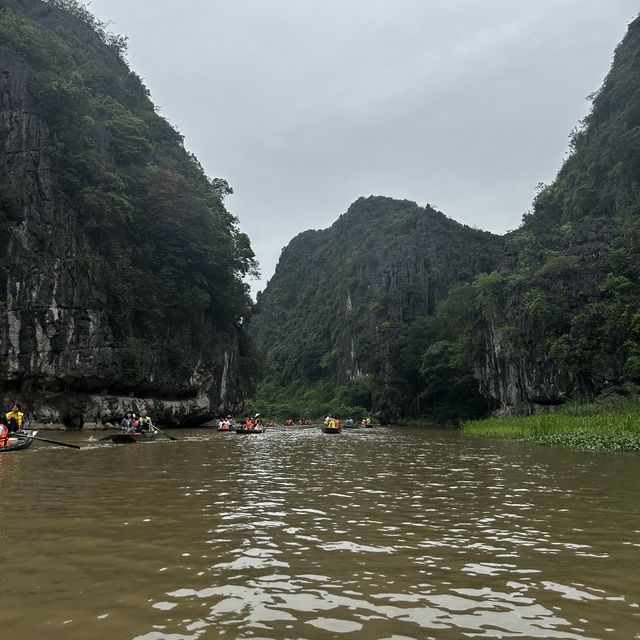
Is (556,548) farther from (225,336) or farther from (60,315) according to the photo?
(225,336)

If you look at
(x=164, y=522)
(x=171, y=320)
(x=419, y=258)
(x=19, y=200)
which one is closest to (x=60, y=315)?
(x=19, y=200)

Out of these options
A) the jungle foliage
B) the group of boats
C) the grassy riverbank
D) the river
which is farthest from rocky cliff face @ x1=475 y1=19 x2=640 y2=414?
the river

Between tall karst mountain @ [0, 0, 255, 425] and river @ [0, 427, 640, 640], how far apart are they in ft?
67.5

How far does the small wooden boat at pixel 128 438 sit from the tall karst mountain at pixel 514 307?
21.3m

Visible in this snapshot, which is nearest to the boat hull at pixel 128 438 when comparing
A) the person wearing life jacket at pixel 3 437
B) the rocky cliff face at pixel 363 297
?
the person wearing life jacket at pixel 3 437

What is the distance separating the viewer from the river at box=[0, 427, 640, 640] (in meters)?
3.36

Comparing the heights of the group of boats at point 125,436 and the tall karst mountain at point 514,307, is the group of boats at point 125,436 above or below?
below

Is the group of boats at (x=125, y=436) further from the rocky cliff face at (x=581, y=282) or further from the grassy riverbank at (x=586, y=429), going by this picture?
the rocky cliff face at (x=581, y=282)

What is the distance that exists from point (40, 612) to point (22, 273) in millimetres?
27576

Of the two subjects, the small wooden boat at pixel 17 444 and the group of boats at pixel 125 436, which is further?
the group of boats at pixel 125 436

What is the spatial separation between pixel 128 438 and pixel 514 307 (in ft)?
83.2

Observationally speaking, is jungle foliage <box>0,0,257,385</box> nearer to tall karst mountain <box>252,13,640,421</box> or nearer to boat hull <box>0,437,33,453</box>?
boat hull <box>0,437,33,453</box>

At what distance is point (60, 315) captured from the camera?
28531 mm

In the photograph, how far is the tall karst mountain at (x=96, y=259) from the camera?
91.2 ft
